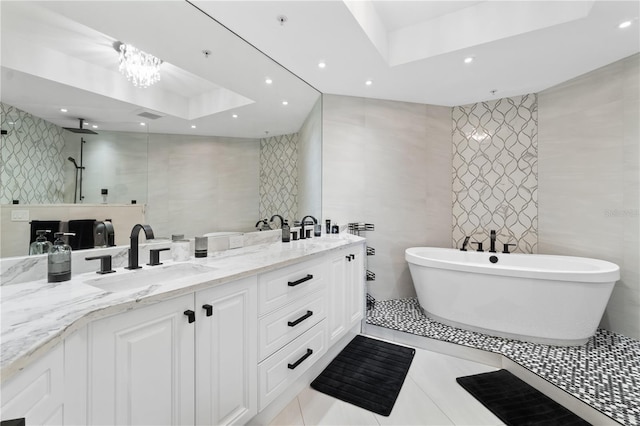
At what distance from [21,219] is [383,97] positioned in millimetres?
3236

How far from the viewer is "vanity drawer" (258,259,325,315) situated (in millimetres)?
1532

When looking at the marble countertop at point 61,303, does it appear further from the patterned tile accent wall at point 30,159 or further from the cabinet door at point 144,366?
the patterned tile accent wall at point 30,159

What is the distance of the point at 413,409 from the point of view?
5.73 feet

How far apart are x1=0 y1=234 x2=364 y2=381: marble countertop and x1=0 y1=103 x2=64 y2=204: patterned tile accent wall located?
14.8 inches

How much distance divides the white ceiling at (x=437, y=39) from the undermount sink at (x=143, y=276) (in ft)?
5.23

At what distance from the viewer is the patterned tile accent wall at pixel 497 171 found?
3.26m

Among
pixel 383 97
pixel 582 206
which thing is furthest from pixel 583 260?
pixel 383 97

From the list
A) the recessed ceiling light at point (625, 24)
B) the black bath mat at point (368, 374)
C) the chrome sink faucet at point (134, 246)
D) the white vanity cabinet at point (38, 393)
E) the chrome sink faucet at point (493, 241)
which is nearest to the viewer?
the white vanity cabinet at point (38, 393)

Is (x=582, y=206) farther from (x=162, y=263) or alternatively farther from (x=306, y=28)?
(x=162, y=263)

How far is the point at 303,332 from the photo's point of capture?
1.83 meters

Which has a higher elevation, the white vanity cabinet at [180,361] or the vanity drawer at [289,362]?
the white vanity cabinet at [180,361]

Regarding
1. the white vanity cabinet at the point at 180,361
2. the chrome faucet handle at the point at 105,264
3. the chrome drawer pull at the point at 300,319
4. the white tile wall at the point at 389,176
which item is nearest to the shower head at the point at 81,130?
the chrome faucet handle at the point at 105,264

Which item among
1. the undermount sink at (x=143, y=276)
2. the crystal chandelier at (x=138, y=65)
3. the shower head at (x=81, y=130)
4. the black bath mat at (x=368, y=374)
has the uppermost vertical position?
the crystal chandelier at (x=138, y=65)

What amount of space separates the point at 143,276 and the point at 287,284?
75cm
